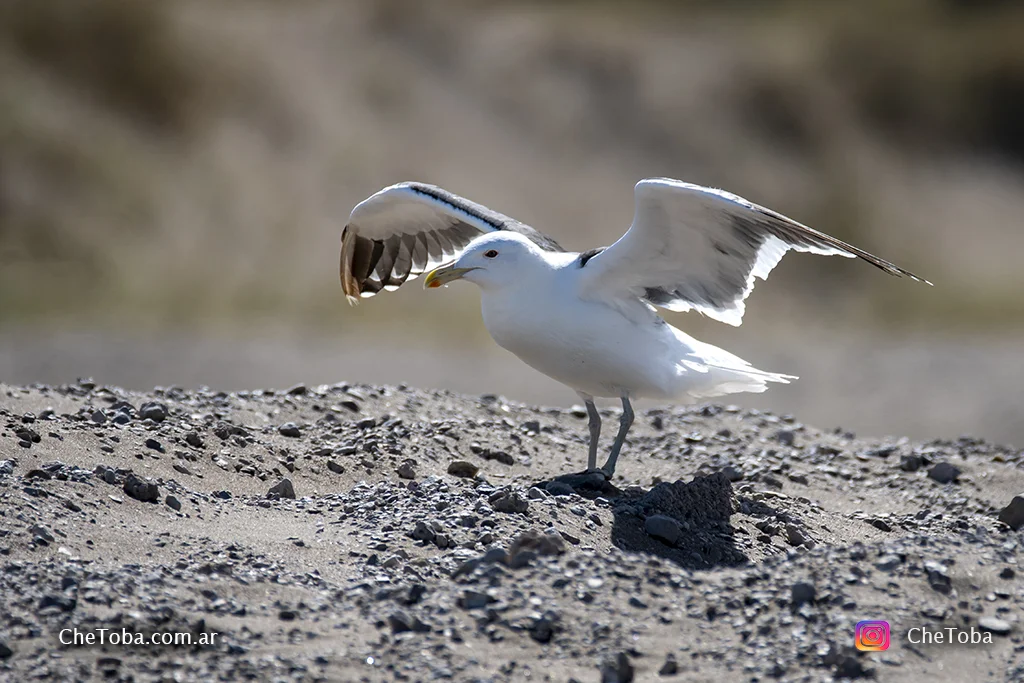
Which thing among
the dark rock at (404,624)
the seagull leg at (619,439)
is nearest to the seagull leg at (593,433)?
the seagull leg at (619,439)

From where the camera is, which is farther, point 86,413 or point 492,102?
point 492,102

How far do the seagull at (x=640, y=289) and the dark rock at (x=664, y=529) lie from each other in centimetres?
125

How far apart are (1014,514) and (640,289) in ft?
9.78

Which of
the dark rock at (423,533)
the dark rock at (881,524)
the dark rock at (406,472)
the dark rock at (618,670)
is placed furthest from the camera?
the dark rock at (406,472)

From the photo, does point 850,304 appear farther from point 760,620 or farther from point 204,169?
point 760,620

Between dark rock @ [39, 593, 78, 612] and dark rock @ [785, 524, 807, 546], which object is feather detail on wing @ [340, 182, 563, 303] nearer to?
dark rock @ [785, 524, 807, 546]

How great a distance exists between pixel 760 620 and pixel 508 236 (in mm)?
3789

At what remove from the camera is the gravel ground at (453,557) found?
5.56 meters

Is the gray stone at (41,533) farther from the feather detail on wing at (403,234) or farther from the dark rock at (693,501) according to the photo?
the feather detail on wing at (403,234)

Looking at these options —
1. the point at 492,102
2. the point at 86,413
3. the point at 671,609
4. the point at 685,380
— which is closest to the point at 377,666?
the point at 671,609

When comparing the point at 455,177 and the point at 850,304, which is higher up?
the point at 455,177

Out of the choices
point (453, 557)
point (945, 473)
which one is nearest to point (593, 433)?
point (453, 557)

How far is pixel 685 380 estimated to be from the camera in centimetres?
883

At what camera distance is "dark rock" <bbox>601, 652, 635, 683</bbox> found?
542 centimetres
